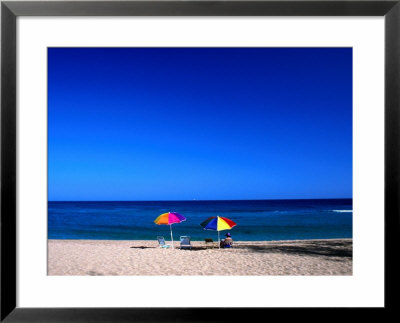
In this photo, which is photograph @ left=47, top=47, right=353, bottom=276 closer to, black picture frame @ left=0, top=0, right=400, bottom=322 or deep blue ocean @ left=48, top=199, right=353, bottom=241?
deep blue ocean @ left=48, top=199, right=353, bottom=241

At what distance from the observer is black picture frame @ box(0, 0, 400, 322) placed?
64.0 inches

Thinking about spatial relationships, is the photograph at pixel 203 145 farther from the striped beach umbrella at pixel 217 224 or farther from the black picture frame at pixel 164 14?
the black picture frame at pixel 164 14

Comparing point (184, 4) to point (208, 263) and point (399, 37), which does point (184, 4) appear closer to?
point (399, 37)

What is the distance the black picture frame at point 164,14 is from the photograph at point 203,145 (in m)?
4.53

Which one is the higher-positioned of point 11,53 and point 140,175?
point 11,53

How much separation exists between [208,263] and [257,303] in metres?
3.63

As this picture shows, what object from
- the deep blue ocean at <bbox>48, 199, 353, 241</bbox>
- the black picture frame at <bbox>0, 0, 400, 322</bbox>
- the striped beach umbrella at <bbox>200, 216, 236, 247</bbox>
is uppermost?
the black picture frame at <bbox>0, 0, 400, 322</bbox>

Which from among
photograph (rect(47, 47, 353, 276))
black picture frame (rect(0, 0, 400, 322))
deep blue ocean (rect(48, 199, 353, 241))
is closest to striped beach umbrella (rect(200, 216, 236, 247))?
photograph (rect(47, 47, 353, 276))

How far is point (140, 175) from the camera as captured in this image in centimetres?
2220

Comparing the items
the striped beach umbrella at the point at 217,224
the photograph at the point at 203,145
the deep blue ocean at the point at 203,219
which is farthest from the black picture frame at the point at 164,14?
the deep blue ocean at the point at 203,219

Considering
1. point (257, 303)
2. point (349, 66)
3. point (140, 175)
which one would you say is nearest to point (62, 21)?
point (349, 66)

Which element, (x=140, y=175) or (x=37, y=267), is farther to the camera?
(x=140, y=175)

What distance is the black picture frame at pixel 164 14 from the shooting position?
162cm

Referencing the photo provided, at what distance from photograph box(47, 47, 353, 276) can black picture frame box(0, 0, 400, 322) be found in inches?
178
